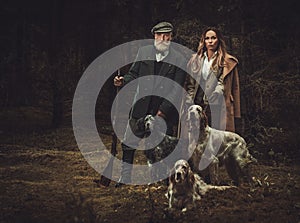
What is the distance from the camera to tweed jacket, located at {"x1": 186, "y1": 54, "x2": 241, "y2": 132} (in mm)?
6156

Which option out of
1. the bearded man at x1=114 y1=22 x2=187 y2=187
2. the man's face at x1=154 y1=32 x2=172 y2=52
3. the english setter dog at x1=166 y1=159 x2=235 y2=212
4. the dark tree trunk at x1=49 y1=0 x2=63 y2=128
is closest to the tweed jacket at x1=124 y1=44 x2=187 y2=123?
the bearded man at x1=114 y1=22 x2=187 y2=187

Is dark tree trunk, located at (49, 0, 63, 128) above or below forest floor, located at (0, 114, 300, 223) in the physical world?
above

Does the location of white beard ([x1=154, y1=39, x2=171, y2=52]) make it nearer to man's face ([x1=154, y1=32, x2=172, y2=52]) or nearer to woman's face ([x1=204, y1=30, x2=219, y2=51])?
man's face ([x1=154, y1=32, x2=172, y2=52])

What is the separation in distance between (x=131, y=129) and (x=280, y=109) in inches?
171

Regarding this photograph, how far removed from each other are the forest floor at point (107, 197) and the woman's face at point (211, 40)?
2.05 meters

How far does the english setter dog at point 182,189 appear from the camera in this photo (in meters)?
5.13

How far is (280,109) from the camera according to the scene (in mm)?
9430

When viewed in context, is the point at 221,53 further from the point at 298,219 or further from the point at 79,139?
the point at 79,139

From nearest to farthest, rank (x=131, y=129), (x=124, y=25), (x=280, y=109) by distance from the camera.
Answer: (x=131, y=129)
(x=280, y=109)
(x=124, y=25)

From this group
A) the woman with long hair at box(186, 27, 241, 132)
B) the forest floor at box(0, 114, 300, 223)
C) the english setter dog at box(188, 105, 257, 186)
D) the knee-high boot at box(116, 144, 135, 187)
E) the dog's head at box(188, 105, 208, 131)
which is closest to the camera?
the forest floor at box(0, 114, 300, 223)

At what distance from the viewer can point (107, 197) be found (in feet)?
19.8

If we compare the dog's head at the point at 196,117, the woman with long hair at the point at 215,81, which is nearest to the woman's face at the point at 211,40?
the woman with long hair at the point at 215,81

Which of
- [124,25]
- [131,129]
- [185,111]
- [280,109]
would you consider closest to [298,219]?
A: [185,111]

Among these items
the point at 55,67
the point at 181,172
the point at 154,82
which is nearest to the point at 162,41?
the point at 154,82
